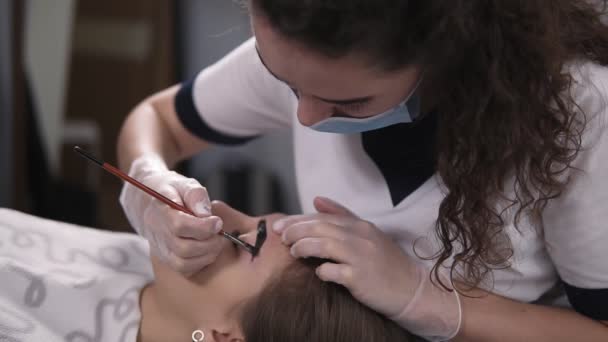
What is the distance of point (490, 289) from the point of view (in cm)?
124

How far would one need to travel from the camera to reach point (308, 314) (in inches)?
43.2

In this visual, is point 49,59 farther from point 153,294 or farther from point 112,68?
point 153,294

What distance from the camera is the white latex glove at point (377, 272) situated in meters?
1.12

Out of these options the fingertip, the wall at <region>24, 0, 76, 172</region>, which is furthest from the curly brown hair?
the wall at <region>24, 0, 76, 172</region>

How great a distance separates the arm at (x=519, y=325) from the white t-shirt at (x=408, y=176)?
29mm

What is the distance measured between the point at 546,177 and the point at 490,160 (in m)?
0.09

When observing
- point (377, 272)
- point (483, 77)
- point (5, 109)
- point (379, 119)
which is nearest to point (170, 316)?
point (377, 272)

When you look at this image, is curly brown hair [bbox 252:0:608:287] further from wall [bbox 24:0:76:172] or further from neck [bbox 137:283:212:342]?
wall [bbox 24:0:76:172]

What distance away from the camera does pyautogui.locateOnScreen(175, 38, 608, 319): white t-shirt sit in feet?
3.54

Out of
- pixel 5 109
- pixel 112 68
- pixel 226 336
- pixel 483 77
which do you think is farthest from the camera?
pixel 112 68

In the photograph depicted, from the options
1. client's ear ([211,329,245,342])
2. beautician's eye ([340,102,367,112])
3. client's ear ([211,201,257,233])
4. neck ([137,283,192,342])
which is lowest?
neck ([137,283,192,342])

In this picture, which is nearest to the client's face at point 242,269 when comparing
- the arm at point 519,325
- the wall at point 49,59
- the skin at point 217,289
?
the skin at point 217,289

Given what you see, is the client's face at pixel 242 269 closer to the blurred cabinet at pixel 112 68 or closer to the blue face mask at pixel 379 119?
Answer: the blue face mask at pixel 379 119

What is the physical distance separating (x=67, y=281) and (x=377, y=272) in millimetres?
602
